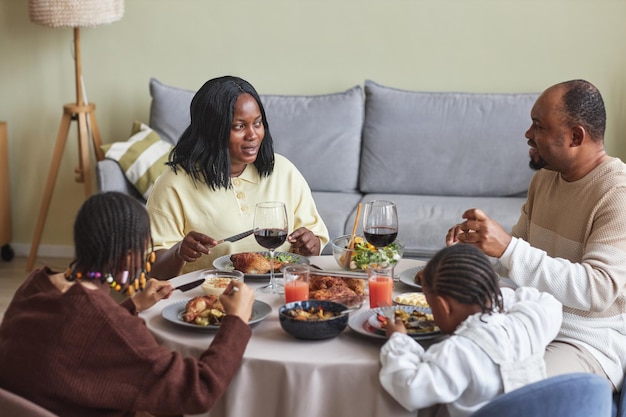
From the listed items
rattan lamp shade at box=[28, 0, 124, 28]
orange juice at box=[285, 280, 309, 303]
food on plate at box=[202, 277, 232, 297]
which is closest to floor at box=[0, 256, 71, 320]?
rattan lamp shade at box=[28, 0, 124, 28]

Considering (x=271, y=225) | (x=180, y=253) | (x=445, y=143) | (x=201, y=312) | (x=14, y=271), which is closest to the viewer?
(x=201, y=312)

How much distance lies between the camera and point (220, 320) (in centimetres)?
203

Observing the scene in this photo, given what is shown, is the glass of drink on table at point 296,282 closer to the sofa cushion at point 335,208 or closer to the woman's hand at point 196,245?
the woman's hand at point 196,245

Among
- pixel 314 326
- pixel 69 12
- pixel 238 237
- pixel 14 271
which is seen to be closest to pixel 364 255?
pixel 238 237

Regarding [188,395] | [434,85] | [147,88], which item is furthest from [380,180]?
[188,395]

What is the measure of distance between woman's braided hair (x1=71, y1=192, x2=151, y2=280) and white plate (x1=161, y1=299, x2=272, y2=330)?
0.79 feet

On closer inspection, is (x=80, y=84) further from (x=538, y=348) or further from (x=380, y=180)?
(x=538, y=348)

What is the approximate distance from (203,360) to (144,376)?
0.46 feet

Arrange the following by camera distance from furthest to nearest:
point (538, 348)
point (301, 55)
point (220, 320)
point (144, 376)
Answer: point (301, 55) → point (220, 320) → point (538, 348) → point (144, 376)

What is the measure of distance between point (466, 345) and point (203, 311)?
63cm

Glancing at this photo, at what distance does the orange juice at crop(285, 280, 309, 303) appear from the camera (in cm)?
214

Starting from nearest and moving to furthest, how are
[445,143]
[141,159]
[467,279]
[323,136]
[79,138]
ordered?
1. [467,279]
2. [141,159]
3. [445,143]
4. [323,136]
5. [79,138]

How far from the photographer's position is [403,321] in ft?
6.63

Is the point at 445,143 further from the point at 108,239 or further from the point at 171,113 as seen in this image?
the point at 108,239
